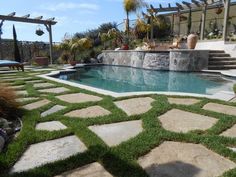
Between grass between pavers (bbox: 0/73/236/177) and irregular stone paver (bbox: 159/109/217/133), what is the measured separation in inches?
4.2

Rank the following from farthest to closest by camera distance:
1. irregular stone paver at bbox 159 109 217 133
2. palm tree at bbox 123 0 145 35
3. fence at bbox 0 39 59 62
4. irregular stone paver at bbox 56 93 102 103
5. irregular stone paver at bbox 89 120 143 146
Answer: palm tree at bbox 123 0 145 35 → fence at bbox 0 39 59 62 → irregular stone paver at bbox 56 93 102 103 → irregular stone paver at bbox 159 109 217 133 → irregular stone paver at bbox 89 120 143 146

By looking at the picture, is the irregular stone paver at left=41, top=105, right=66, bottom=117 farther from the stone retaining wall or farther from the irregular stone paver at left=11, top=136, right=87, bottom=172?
the stone retaining wall

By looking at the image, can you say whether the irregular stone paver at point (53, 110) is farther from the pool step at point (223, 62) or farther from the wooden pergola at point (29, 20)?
the wooden pergola at point (29, 20)

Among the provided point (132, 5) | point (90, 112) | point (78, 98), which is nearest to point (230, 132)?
point (90, 112)

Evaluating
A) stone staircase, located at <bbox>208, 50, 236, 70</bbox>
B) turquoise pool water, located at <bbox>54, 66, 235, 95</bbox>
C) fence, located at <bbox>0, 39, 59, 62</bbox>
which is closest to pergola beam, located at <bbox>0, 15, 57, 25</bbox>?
fence, located at <bbox>0, 39, 59, 62</bbox>

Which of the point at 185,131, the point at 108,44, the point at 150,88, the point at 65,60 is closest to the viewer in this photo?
the point at 185,131

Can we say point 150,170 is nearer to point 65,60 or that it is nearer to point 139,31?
point 65,60

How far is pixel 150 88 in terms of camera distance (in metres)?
7.93

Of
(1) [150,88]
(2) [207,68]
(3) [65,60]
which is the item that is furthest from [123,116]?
(3) [65,60]

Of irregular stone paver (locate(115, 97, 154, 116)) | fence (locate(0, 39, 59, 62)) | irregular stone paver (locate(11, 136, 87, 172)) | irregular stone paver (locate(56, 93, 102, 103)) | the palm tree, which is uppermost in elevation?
the palm tree

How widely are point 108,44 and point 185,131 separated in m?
17.5

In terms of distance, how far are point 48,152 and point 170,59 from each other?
10629 millimetres

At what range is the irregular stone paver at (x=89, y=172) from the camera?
2.25 meters

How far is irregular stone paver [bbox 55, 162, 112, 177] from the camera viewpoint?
7.38ft
